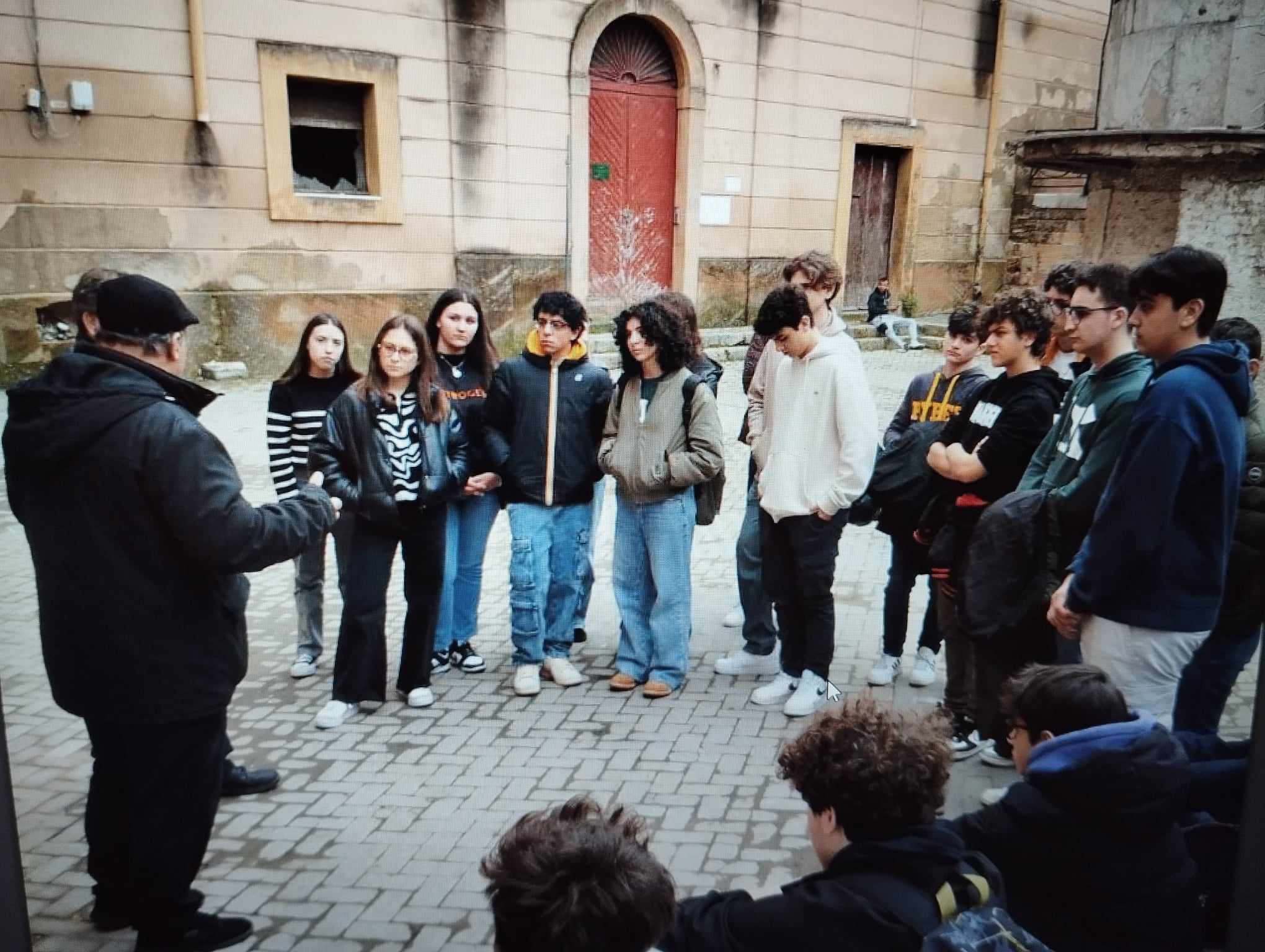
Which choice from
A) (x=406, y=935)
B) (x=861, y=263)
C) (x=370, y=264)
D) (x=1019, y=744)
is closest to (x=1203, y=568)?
(x=1019, y=744)

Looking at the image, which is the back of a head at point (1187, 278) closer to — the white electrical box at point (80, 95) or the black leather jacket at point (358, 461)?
the black leather jacket at point (358, 461)

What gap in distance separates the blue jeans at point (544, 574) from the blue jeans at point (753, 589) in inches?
25.6

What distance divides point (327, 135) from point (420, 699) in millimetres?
6310

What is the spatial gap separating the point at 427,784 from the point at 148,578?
4.29 ft

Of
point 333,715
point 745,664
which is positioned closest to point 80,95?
point 333,715

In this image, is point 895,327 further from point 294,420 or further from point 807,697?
point 294,420

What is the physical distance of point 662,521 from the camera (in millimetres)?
3693

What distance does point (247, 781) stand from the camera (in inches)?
121

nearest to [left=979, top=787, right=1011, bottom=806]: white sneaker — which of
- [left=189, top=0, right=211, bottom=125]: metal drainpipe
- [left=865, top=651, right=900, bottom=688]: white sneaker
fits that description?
[left=865, top=651, right=900, bottom=688]: white sneaker

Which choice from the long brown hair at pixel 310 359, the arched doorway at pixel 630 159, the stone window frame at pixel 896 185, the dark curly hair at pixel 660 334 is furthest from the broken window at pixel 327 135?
the stone window frame at pixel 896 185

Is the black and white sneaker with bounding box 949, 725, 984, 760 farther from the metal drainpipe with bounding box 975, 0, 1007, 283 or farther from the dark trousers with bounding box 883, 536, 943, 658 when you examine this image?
the metal drainpipe with bounding box 975, 0, 1007, 283

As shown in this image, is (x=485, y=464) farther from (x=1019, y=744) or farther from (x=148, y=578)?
(x=1019, y=744)

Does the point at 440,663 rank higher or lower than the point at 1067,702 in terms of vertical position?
lower

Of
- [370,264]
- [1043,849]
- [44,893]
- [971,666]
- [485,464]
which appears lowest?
[44,893]
